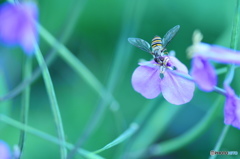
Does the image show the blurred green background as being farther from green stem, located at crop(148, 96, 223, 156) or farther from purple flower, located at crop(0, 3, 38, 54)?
purple flower, located at crop(0, 3, 38, 54)

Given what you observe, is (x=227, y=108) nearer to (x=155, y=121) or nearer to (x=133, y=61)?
(x=155, y=121)

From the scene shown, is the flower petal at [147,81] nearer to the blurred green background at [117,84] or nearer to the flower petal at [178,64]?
the flower petal at [178,64]

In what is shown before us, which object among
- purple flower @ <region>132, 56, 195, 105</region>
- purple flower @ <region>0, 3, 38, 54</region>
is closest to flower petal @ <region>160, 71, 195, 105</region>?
purple flower @ <region>132, 56, 195, 105</region>

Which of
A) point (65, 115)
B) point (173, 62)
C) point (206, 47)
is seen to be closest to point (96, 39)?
point (65, 115)

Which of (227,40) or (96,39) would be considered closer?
(227,40)

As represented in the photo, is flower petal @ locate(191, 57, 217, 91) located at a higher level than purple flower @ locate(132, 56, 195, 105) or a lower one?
lower

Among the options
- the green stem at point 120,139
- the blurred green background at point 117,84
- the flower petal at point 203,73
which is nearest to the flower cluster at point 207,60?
the flower petal at point 203,73
